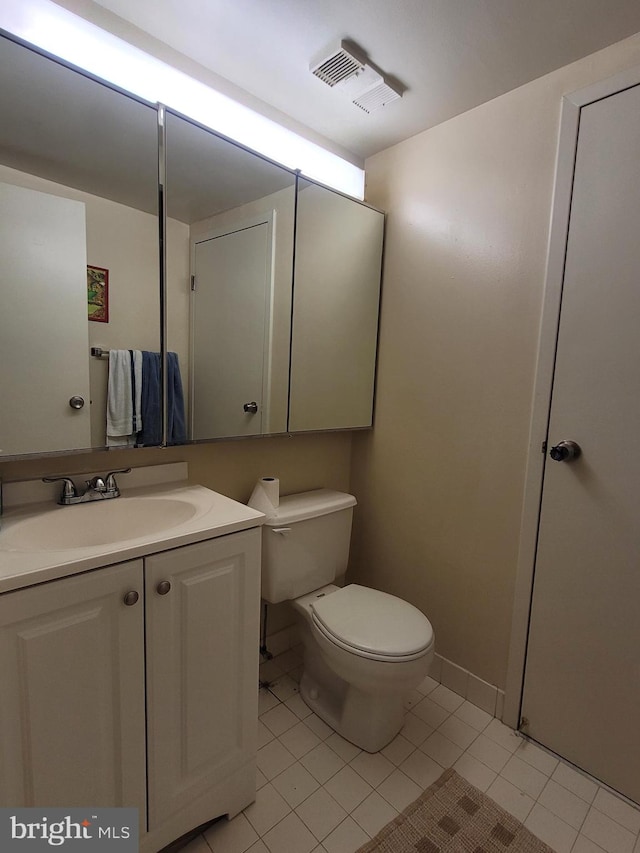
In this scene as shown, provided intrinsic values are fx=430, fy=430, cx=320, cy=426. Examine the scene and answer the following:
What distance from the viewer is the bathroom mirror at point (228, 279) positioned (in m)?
1.34

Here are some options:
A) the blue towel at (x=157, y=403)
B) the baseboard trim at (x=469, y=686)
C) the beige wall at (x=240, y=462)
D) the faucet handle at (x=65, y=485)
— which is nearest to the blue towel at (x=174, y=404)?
the blue towel at (x=157, y=403)

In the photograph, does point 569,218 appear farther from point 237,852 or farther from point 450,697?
point 237,852

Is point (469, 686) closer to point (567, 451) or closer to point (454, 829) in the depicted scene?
point (454, 829)

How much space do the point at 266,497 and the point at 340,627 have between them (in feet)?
1.73

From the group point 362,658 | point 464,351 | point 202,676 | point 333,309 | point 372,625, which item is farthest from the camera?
point 333,309

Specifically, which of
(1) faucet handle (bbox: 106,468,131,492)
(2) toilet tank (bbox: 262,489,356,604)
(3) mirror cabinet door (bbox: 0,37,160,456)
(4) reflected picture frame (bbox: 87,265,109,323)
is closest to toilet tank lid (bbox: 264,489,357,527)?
(2) toilet tank (bbox: 262,489,356,604)

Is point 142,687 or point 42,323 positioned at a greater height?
point 42,323

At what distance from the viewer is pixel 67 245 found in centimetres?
116

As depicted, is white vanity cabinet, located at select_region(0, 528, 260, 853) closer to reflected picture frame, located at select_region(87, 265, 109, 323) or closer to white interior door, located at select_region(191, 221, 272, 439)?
white interior door, located at select_region(191, 221, 272, 439)

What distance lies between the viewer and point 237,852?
1130 mm

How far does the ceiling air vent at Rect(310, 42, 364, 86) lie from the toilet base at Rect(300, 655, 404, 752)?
2.03m

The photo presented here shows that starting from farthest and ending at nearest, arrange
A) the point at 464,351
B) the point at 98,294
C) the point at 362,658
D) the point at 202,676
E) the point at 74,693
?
1. the point at 464,351
2. the point at 362,658
3. the point at 98,294
4. the point at 202,676
5. the point at 74,693

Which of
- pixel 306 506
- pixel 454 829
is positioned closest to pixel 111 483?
pixel 306 506
